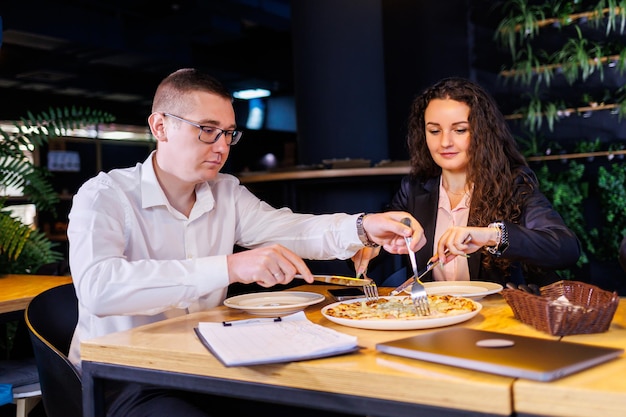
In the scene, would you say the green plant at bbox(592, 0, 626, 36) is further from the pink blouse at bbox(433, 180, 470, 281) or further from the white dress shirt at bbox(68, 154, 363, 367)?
the white dress shirt at bbox(68, 154, 363, 367)

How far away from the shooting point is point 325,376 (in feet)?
3.73

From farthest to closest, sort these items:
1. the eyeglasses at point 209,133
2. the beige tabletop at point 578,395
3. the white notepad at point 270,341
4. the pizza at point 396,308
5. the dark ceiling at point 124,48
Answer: the dark ceiling at point 124,48, the eyeglasses at point 209,133, the pizza at point 396,308, the white notepad at point 270,341, the beige tabletop at point 578,395

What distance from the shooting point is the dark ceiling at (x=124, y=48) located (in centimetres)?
A: 841

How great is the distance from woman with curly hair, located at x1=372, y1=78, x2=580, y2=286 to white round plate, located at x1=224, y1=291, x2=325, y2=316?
0.78 metres

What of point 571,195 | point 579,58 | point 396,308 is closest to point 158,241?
point 396,308

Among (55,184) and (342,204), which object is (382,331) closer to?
(342,204)

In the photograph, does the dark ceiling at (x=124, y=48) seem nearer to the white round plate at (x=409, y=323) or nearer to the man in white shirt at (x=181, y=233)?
the man in white shirt at (x=181, y=233)

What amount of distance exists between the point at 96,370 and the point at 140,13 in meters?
8.90

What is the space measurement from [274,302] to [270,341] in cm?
57

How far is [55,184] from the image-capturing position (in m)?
10.6

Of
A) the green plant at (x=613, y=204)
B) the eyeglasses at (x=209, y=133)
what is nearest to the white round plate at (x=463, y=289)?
→ the eyeglasses at (x=209, y=133)

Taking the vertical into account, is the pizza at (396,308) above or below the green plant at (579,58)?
below

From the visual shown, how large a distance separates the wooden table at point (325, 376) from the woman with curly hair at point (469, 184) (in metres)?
0.89

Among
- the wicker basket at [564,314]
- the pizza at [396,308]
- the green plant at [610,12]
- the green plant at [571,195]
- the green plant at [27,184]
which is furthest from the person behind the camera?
the green plant at [571,195]
